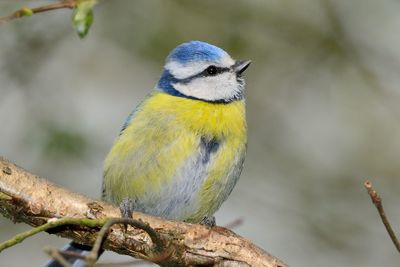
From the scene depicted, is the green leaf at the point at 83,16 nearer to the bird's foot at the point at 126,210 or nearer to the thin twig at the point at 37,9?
the thin twig at the point at 37,9

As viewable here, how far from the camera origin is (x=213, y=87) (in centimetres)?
548

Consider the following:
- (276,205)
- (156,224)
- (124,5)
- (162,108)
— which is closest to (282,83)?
(276,205)

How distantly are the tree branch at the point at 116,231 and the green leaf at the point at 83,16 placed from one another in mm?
1034

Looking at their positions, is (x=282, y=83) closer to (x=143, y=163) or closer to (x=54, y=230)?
(x=143, y=163)

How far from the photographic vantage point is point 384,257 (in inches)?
305

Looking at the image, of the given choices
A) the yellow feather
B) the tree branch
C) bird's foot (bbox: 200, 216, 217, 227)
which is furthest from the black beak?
the tree branch

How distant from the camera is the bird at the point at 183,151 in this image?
5.01 metres

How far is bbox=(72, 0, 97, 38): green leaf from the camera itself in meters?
3.65

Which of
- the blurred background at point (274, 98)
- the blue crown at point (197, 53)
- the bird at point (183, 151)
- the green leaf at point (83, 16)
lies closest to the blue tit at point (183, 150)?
the bird at point (183, 151)

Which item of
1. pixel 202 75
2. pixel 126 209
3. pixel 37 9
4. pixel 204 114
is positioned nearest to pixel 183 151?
pixel 204 114

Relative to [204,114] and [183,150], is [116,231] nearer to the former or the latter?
[183,150]

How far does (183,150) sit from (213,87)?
690 mm

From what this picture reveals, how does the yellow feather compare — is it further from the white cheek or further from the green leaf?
the green leaf

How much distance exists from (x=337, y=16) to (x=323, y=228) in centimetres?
205
